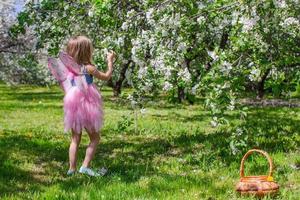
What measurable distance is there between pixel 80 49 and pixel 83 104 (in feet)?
2.42

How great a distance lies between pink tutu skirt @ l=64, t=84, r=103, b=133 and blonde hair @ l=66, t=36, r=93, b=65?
1.20 feet

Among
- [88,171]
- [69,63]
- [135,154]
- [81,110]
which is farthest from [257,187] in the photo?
[135,154]

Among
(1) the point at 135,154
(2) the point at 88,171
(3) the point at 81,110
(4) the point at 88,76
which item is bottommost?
(1) the point at 135,154

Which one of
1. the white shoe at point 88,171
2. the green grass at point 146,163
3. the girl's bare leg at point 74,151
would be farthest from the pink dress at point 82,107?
the green grass at point 146,163

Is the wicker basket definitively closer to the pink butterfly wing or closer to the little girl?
the little girl

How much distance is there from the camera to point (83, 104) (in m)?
7.11

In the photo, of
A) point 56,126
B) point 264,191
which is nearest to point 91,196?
point 264,191

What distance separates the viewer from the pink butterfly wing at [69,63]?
280 inches

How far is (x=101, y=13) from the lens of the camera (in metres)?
9.12

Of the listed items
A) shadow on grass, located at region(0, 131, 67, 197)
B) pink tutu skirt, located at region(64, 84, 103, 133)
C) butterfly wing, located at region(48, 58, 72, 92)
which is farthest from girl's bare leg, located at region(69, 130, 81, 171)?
butterfly wing, located at region(48, 58, 72, 92)

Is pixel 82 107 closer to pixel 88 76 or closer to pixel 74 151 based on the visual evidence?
pixel 88 76

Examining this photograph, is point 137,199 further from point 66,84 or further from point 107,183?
point 66,84

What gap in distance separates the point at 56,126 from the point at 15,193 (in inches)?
316

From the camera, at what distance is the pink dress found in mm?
7098
